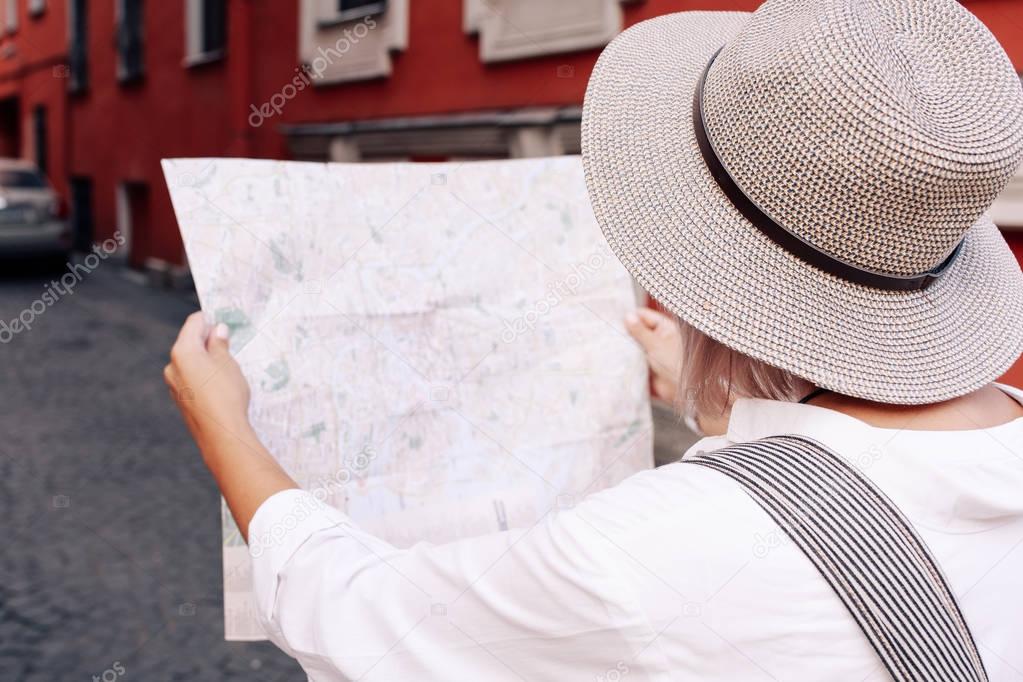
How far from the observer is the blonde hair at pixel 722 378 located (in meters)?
1.05

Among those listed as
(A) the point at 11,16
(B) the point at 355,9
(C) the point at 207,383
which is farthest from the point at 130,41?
(C) the point at 207,383

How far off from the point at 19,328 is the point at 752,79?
8246 mm

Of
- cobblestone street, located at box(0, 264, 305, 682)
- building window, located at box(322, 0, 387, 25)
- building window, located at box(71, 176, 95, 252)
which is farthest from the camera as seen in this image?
building window, located at box(71, 176, 95, 252)

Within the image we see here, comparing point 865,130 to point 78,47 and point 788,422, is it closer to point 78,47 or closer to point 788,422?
point 788,422

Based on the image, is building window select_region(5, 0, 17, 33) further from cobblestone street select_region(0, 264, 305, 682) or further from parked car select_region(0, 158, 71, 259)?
cobblestone street select_region(0, 264, 305, 682)

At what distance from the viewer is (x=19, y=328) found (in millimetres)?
8000

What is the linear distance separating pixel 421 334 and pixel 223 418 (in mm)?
407

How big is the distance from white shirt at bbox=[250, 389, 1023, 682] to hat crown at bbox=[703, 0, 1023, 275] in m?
0.21

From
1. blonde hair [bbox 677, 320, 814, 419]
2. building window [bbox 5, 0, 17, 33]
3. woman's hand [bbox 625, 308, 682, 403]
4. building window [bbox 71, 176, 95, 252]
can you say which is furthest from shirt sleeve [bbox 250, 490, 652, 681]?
building window [bbox 5, 0, 17, 33]

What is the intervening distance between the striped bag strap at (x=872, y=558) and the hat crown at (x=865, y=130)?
26 cm

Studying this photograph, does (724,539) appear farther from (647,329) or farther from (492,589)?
(647,329)

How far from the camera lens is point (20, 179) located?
36.3 feet

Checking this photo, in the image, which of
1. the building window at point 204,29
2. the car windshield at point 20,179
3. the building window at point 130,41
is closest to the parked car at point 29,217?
the car windshield at point 20,179

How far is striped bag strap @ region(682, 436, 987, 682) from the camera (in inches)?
32.8
